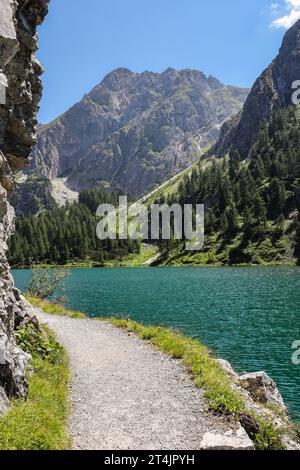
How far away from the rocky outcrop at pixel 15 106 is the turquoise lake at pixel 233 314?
1769 centimetres

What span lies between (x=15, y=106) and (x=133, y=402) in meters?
18.6

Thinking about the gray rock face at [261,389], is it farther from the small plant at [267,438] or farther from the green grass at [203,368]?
the small plant at [267,438]

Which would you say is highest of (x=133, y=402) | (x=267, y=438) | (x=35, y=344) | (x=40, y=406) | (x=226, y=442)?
(x=35, y=344)

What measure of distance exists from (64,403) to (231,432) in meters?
7.51

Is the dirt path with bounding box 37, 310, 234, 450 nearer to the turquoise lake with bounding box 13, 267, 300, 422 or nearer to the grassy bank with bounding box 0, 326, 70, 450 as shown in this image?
the grassy bank with bounding box 0, 326, 70, 450

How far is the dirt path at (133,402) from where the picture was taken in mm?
14938

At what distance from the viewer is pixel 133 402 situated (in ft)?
61.3

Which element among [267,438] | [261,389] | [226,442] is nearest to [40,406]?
[226,442]

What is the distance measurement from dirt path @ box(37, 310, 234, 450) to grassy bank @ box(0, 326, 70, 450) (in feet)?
2.41

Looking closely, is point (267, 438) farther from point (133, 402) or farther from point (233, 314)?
point (233, 314)

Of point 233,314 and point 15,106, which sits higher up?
point 15,106

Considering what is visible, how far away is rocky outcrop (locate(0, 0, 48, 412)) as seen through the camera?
17.9 meters

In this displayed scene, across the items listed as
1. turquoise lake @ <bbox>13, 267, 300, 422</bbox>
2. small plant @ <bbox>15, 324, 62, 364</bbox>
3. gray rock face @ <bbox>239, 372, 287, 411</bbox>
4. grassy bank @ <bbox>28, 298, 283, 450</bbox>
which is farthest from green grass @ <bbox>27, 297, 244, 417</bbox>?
small plant @ <bbox>15, 324, 62, 364</bbox>

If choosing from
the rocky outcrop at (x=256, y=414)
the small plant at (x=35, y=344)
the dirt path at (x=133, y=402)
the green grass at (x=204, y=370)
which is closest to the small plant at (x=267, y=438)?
the rocky outcrop at (x=256, y=414)
